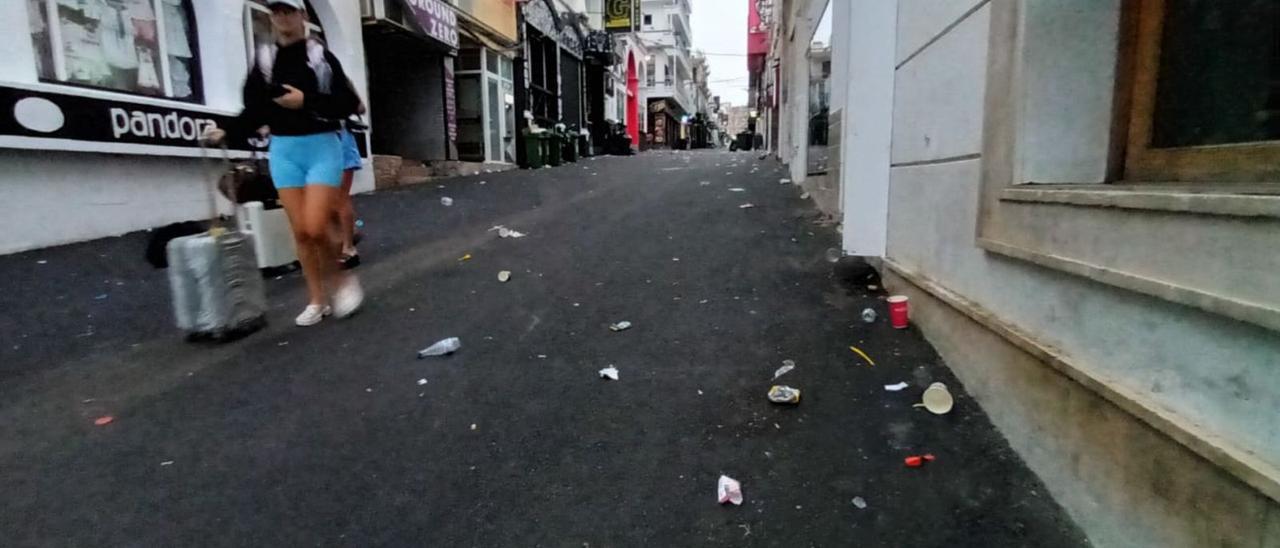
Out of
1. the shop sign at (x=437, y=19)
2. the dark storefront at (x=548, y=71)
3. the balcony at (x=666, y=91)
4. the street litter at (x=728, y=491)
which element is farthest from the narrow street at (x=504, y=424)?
the balcony at (x=666, y=91)

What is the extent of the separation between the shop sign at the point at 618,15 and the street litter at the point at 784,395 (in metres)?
26.8

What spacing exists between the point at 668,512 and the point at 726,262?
3.14m

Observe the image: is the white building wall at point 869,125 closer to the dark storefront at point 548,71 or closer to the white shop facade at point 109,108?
the white shop facade at point 109,108

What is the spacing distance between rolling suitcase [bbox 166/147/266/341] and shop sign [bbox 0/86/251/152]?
321 cm

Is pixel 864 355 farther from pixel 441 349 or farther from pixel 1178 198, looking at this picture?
pixel 441 349

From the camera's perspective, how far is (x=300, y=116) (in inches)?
130

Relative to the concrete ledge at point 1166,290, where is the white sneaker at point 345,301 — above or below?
below

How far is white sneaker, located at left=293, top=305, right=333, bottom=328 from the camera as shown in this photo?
11.7 ft

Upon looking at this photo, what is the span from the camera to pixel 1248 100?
145cm

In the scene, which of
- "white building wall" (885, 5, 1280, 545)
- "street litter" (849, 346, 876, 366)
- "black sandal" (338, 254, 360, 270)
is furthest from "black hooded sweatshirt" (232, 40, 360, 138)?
"white building wall" (885, 5, 1280, 545)

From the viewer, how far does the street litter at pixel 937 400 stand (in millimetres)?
2391

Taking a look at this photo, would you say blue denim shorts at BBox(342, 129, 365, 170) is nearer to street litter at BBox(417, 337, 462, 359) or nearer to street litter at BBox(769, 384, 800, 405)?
street litter at BBox(417, 337, 462, 359)

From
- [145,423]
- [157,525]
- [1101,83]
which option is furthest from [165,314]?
[1101,83]

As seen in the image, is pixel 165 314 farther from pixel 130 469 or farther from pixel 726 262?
pixel 726 262
